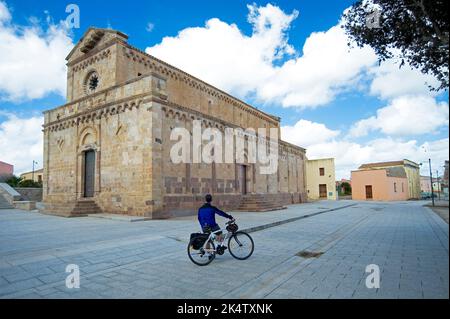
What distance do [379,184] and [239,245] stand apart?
41.0m

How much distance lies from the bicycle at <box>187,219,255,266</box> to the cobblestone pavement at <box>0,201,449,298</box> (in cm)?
18

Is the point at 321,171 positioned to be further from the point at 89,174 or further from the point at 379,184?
the point at 89,174

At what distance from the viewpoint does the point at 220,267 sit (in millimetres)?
5930

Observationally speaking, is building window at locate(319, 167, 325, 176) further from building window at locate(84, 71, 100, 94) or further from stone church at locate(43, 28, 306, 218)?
building window at locate(84, 71, 100, 94)

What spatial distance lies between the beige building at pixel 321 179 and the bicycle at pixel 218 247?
1459 inches

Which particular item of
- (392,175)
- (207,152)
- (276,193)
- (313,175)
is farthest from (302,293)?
(392,175)

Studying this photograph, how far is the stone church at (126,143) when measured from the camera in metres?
14.4

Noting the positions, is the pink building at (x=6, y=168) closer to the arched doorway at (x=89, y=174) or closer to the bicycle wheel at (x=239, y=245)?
the arched doorway at (x=89, y=174)

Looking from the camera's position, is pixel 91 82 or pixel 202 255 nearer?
pixel 202 255

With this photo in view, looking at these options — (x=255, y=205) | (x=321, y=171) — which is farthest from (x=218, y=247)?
(x=321, y=171)

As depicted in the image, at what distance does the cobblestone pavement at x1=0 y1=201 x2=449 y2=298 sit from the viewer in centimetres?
446

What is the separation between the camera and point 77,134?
17.9 metres

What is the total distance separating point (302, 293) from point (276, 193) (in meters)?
23.1

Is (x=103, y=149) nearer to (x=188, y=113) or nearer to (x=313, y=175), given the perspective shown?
(x=188, y=113)
